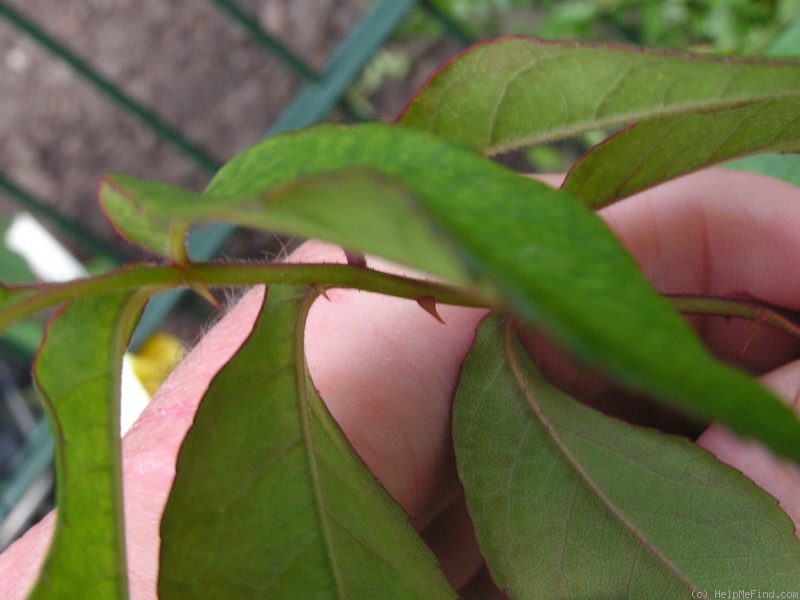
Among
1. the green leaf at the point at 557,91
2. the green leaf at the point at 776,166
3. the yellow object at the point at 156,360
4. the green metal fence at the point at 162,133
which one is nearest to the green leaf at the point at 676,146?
the green leaf at the point at 557,91

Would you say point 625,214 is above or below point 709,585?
above

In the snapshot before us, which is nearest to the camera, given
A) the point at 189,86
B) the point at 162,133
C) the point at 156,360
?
the point at 156,360

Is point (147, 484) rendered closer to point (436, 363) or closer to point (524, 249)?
point (436, 363)

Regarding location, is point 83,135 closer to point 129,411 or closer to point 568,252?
point 129,411

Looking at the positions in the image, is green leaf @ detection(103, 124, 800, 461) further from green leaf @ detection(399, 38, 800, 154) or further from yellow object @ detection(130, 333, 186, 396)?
yellow object @ detection(130, 333, 186, 396)

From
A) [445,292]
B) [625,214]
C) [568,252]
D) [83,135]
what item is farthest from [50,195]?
[568,252]

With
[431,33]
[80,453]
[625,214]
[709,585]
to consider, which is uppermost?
[431,33]

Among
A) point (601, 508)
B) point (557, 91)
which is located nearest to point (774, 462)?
point (601, 508)

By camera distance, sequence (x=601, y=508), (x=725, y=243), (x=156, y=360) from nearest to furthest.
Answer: (x=601, y=508), (x=725, y=243), (x=156, y=360)
